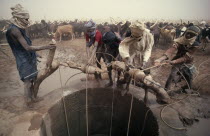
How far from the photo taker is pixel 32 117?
2359 millimetres

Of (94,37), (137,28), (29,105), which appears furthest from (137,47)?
(29,105)

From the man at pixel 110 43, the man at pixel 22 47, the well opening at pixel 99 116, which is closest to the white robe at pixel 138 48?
the man at pixel 110 43

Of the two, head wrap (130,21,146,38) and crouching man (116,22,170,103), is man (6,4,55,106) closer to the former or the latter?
crouching man (116,22,170,103)

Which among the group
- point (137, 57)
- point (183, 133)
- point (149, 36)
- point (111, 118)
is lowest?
point (111, 118)

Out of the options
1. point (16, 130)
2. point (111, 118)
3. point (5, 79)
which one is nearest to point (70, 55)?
point (5, 79)

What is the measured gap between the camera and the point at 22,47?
275cm

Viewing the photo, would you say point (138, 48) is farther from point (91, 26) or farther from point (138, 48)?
point (91, 26)

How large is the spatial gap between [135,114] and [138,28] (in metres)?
1.84

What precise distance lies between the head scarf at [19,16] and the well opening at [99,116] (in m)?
1.62

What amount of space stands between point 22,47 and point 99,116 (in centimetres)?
256

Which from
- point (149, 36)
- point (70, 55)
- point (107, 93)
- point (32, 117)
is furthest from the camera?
point (70, 55)

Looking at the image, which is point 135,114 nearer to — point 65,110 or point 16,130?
point 65,110

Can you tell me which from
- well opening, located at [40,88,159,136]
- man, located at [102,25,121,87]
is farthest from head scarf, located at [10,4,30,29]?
man, located at [102,25,121,87]

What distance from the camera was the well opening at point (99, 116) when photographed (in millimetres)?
2781
